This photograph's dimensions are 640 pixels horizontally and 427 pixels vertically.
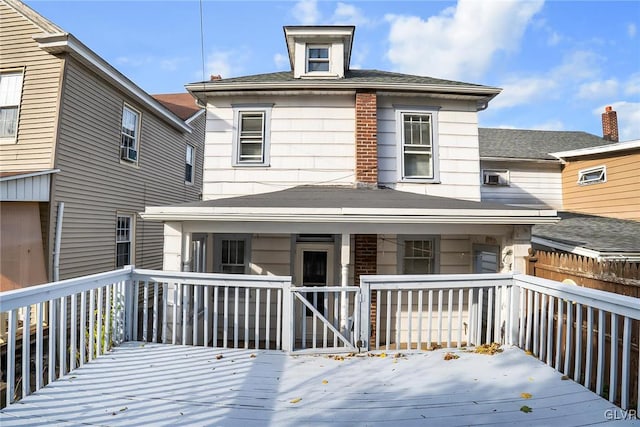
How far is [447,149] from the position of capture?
7.45 m

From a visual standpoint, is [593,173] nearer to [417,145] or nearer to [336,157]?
[417,145]

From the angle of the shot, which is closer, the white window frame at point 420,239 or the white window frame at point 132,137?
the white window frame at point 420,239

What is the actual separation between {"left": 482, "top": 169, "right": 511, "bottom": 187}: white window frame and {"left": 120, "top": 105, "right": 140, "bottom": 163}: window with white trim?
11.7 meters

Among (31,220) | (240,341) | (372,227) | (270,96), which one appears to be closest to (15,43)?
(31,220)

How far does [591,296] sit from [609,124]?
16683mm

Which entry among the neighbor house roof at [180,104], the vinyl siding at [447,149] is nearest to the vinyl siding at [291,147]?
the vinyl siding at [447,149]

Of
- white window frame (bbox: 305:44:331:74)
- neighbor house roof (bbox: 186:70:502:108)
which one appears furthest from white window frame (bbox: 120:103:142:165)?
white window frame (bbox: 305:44:331:74)

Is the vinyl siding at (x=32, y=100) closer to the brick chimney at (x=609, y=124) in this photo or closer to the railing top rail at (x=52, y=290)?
the railing top rail at (x=52, y=290)

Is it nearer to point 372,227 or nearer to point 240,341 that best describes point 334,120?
point 372,227

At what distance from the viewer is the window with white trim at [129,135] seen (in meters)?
9.82

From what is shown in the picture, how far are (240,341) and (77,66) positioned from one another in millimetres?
7608

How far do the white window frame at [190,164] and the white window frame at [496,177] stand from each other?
11.8m

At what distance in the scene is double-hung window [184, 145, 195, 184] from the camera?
14062mm

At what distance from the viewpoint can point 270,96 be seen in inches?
291
